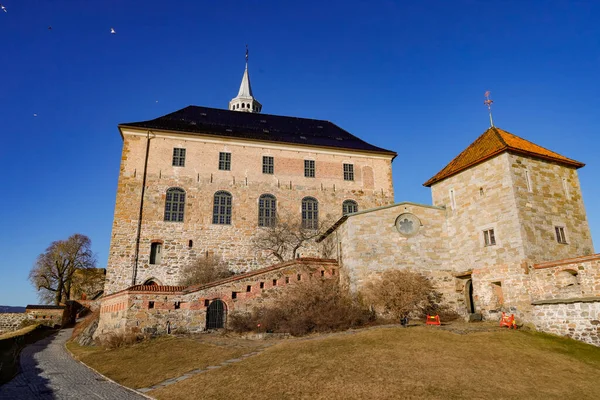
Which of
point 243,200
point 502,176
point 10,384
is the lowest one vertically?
point 10,384

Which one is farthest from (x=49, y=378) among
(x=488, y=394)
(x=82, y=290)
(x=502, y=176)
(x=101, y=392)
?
(x=82, y=290)

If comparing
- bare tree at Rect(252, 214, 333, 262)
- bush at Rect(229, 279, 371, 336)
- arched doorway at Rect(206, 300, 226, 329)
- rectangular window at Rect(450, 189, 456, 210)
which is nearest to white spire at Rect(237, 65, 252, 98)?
bare tree at Rect(252, 214, 333, 262)

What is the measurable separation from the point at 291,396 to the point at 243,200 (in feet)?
68.3

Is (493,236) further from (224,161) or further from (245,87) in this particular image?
(245,87)

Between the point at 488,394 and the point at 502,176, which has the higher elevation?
the point at 502,176

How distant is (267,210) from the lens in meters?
29.1

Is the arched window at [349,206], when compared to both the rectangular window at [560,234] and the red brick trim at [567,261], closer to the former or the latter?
the rectangular window at [560,234]

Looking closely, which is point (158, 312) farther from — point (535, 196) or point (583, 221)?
point (583, 221)

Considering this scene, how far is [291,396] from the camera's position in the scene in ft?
28.6

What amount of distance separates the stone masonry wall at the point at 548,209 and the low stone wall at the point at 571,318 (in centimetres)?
210

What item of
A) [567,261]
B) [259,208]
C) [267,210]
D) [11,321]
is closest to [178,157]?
[259,208]

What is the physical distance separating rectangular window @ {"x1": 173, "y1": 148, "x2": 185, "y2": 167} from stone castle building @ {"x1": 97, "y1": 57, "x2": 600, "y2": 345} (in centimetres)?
10

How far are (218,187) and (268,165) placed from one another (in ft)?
→ 13.0

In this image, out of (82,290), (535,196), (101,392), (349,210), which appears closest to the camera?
(101,392)
